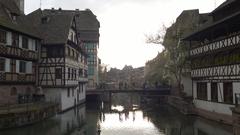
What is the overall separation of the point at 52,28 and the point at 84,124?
1771 cm

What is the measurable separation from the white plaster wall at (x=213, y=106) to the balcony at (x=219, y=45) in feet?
19.3

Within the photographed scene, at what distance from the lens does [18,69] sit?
122 ft

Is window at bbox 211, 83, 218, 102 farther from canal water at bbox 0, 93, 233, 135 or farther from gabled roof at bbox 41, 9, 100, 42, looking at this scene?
gabled roof at bbox 41, 9, 100, 42

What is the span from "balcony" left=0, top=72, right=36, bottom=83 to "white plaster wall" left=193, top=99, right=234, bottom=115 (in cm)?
2180

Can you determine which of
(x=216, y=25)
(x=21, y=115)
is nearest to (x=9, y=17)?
(x=21, y=115)

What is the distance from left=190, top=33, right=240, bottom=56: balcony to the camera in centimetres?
3012

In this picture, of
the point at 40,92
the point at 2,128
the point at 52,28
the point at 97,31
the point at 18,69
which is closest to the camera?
the point at 2,128

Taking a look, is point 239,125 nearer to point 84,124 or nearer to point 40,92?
point 84,124

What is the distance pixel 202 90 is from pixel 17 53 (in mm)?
22889

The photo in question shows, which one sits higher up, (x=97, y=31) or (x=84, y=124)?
(x=97, y=31)

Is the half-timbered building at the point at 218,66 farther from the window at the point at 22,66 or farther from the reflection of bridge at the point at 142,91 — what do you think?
the reflection of bridge at the point at 142,91

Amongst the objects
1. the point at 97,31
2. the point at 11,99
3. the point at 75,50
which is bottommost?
the point at 11,99

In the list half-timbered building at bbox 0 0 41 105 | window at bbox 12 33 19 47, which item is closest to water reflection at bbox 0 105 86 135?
half-timbered building at bbox 0 0 41 105

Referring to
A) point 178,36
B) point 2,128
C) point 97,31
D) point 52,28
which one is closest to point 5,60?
point 2,128
